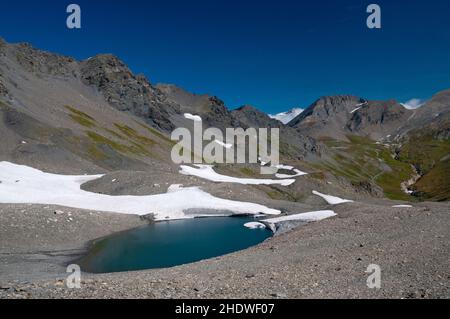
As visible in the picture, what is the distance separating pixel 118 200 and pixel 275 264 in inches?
1635

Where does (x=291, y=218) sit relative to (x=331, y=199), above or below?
below

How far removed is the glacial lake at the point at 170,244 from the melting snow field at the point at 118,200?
297 centimetres

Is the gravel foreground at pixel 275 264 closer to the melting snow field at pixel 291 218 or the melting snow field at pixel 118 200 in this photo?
the melting snow field at pixel 118 200

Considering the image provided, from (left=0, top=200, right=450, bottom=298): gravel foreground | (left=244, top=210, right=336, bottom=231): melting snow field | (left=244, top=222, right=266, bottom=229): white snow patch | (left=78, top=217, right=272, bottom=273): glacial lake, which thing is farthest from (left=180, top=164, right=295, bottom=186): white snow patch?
(left=0, top=200, right=450, bottom=298): gravel foreground

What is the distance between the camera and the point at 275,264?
96.8 ft

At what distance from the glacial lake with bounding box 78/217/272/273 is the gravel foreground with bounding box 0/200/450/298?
282 cm

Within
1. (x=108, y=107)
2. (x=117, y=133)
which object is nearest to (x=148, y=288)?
(x=117, y=133)

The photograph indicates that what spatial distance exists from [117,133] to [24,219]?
315 ft

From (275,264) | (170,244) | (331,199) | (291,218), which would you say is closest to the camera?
(275,264)

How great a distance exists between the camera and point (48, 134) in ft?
333

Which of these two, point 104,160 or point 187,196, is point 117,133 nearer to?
point 104,160

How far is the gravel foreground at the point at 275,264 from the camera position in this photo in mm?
21438

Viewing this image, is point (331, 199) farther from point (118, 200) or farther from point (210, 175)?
point (118, 200)

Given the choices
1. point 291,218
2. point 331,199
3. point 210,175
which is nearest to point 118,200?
point 291,218
